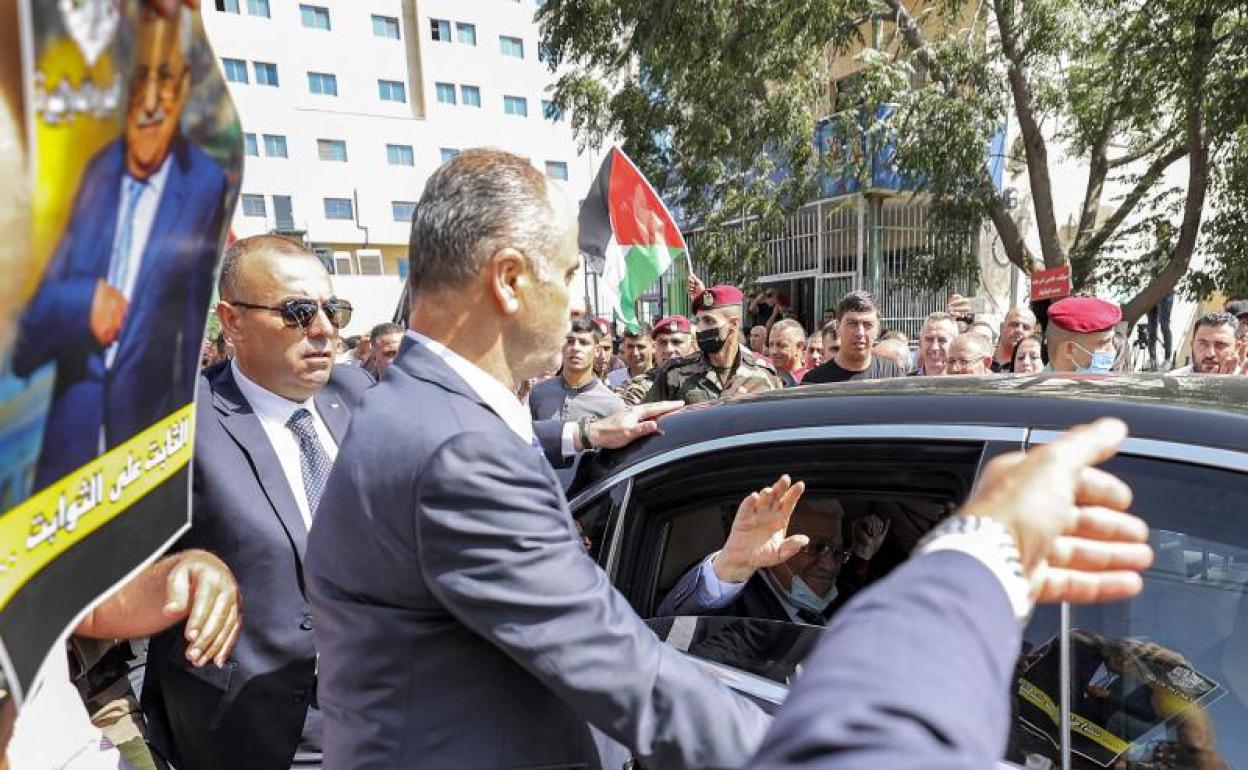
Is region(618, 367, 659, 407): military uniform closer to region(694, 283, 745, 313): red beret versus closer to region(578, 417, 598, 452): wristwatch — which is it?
region(694, 283, 745, 313): red beret

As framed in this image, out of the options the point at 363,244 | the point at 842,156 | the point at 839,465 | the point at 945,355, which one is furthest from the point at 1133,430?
the point at 363,244

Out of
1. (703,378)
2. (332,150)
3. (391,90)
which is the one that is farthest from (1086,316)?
(391,90)

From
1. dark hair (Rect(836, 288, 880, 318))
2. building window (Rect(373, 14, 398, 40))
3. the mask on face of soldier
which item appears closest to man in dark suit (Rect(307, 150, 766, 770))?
the mask on face of soldier

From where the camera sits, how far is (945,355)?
4867 mm

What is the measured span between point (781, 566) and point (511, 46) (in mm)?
42969

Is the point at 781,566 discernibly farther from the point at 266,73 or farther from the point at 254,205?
the point at 266,73

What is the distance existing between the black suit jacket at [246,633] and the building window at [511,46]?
42.2m

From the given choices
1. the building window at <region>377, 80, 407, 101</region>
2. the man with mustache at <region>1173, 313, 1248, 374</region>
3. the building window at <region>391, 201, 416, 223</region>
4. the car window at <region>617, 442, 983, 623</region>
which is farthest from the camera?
the building window at <region>377, 80, 407, 101</region>

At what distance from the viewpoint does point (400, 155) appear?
37875 millimetres

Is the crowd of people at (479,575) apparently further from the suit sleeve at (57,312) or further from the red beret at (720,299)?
the red beret at (720,299)

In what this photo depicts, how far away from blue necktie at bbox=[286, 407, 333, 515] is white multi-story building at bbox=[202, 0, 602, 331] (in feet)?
106

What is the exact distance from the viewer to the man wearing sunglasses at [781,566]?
1705mm

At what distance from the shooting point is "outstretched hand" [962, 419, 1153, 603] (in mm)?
760

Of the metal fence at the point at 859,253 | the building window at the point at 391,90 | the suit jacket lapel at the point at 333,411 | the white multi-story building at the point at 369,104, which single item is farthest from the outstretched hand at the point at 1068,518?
the building window at the point at 391,90
